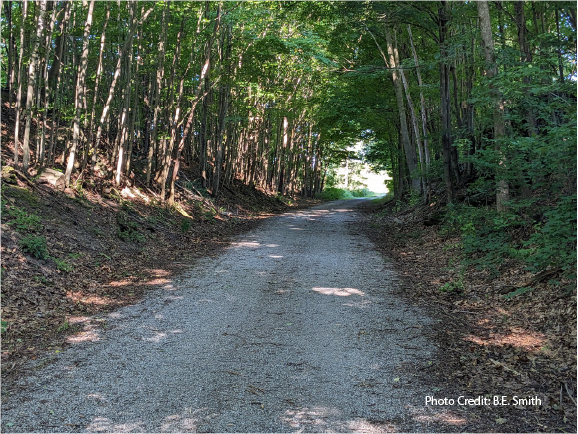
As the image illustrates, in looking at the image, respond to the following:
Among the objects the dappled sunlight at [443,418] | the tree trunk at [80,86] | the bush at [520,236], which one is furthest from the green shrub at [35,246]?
the bush at [520,236]

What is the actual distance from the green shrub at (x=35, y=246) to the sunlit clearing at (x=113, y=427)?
4.79m

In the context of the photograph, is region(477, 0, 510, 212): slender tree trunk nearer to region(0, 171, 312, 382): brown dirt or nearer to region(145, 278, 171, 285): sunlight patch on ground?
region(145, 278, 171, 285): sunlight patch on ground

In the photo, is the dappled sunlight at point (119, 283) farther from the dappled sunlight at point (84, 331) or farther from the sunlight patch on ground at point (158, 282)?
the dappled sunlight at point (84, 331)

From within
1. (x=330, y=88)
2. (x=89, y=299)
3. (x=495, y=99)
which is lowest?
(x=89, y=299)

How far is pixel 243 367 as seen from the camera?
14.1 feet

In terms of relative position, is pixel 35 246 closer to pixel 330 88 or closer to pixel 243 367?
pixel 243 367

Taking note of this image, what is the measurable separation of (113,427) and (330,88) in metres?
20.4

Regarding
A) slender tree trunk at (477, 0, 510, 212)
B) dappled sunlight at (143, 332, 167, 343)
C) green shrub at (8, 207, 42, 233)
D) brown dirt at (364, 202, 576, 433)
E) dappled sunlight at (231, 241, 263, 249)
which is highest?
slender tree trunk at (477, 0, 510, 212)

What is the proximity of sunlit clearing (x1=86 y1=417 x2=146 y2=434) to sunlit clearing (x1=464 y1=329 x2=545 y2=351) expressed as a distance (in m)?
3.46

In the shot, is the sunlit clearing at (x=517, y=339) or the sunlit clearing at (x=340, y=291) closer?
the sunlit clearing at (x=517, y=339)

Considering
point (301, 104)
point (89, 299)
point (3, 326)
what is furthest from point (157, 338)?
point (301, 104)

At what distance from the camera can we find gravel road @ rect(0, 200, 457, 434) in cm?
333

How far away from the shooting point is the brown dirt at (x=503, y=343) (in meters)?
3.41

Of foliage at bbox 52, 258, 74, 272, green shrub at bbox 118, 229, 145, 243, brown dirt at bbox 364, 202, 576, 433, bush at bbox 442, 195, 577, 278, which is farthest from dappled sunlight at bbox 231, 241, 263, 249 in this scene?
bush at bbox 442, 195, 577, 278
